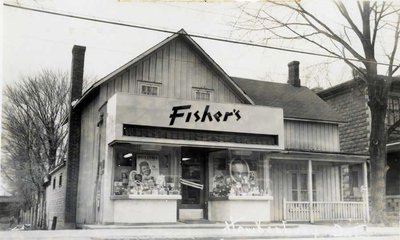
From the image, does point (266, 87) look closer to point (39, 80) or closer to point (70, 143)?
point (70, 143)

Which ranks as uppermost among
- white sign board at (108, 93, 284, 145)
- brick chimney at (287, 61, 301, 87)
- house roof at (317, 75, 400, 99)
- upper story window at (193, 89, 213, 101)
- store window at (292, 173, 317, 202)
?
brick chimney at (287, 61, 301, 87)

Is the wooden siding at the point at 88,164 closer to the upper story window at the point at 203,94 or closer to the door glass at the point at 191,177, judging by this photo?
the door glass at the point at 191,177

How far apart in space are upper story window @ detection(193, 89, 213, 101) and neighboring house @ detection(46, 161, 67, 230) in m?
5.51

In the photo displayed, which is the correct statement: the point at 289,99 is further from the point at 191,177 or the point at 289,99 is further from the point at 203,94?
the point at 191,177

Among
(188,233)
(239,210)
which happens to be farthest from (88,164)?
(188,233)

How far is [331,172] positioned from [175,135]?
25.4ft

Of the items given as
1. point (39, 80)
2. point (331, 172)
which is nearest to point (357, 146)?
point (331, 172)

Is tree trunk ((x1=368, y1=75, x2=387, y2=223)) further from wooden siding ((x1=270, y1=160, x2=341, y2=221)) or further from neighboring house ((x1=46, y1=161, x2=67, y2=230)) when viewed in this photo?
neighboring house ((x1=46, y1=161, x2=67, y2=230))

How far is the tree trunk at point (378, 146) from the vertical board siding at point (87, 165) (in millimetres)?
8341

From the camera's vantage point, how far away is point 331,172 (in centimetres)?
1834

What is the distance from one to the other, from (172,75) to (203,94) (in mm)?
1201

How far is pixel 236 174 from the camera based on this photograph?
1503cm

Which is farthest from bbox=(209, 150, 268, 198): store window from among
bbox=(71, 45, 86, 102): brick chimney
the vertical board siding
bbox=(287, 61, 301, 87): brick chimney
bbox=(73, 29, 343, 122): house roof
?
bbox=(287, 61, 301, 87): brick chimney

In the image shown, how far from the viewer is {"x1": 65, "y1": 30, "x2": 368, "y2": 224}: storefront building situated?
42.4 ft
